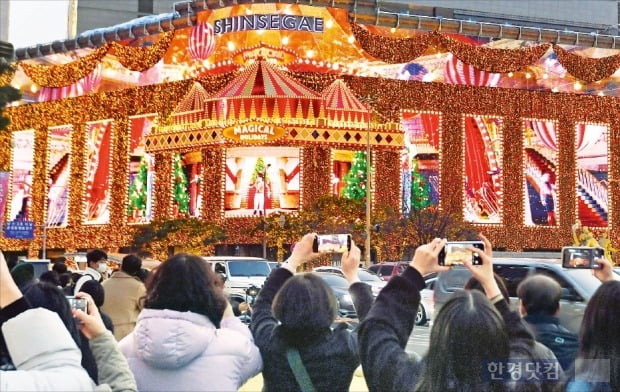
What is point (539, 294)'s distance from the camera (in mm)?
5879

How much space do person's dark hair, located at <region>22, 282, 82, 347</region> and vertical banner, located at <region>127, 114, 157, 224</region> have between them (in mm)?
66542

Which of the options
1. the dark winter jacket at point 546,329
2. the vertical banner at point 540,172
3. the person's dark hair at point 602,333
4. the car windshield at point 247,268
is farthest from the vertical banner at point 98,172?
the person's dark hair at point 602,333

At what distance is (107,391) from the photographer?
13.8 ft

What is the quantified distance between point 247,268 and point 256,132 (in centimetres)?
3540

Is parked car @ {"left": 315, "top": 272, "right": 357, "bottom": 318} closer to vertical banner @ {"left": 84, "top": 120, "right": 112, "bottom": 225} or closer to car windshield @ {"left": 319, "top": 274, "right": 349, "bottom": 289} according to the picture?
car windshield @ {"left": 319, "top": 274, "right": 349, "bottom": 289}

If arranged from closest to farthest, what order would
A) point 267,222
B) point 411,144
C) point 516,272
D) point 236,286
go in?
point 516,272, point 236,286, point 267,222, point 411,144

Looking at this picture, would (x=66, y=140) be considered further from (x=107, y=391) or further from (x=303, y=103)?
(x=107, y=391)

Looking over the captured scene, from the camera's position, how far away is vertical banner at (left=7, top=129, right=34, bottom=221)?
3081 inches

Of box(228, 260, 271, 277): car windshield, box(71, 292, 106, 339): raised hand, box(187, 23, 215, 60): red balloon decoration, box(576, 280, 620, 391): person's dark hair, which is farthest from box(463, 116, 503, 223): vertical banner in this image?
box(576, 280, 620, 391): person's dark hair

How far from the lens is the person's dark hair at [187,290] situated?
16.9 ft

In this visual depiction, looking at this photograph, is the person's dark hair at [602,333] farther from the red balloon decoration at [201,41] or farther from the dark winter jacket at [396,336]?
the red balloon decoration at [201,41]

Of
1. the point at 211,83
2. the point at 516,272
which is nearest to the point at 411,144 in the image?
the point at 211,83

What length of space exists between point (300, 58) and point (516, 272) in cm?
5185

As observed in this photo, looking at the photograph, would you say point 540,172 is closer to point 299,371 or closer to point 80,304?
point 299,371
